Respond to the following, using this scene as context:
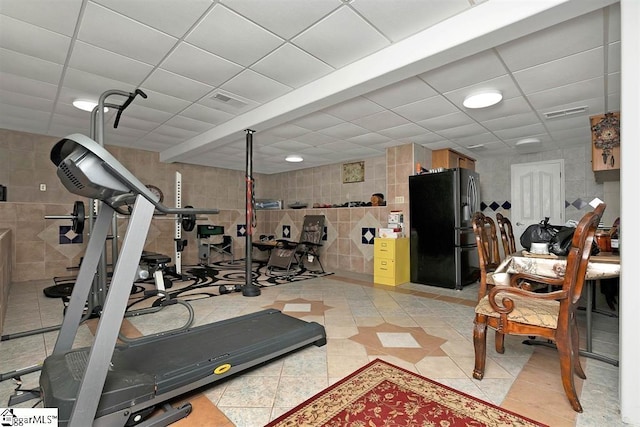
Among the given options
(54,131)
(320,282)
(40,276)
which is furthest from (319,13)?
(40,276)

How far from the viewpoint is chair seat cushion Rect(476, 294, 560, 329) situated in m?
1.72

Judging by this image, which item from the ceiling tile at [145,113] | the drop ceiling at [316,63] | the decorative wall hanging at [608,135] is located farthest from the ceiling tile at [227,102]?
the decorative wall hanging at [608,135]

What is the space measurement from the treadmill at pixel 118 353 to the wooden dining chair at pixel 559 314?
1432mm

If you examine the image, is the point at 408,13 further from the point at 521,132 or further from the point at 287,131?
the point at 521,132

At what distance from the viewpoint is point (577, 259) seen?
1.63 m

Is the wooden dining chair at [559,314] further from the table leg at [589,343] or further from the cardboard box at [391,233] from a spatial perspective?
the cardboard box at [391,233]

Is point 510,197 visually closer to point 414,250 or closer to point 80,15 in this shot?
point 414,250

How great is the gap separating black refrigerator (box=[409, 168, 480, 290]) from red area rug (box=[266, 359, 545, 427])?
312cm

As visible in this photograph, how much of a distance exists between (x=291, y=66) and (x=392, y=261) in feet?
11.1

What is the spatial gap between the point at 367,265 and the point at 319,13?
4.68 metres

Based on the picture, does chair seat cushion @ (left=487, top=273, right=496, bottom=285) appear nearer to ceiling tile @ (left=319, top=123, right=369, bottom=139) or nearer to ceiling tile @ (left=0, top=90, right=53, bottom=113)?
ceiling tile @ (left=319, top=123, right=369, bottom=139)

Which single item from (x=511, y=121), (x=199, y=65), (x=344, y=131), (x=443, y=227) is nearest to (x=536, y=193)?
(x=511, y=121)

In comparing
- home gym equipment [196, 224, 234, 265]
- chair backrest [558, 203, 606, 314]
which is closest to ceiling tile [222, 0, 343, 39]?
chair backrest [558, 203, 606, 314]

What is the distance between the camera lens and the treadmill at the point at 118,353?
4.33 ft
